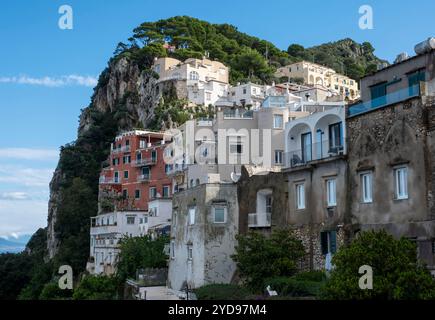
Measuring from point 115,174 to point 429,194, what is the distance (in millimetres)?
58753

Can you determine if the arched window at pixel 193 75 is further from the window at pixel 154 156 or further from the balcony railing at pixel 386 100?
the balcony railing at pixel 386 100

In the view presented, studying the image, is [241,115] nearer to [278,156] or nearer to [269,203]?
[278,156]

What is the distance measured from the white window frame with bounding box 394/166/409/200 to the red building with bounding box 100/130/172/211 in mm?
44925

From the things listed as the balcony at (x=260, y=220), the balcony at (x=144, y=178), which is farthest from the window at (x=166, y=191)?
the balcony at (x=260, y=220)

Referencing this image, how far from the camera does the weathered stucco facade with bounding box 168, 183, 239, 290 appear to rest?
33625 mm

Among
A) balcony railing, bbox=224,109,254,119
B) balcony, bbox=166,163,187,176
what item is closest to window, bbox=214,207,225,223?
balcony railing, bbox=224,109,254,119

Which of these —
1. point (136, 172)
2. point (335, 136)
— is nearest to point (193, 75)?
point (136, 172)

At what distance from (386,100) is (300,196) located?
7.95 metres

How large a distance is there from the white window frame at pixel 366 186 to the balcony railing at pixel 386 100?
2.93 metres

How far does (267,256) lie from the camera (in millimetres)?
30062

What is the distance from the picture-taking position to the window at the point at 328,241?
2892 centimetres

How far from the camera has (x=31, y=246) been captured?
344 feet
